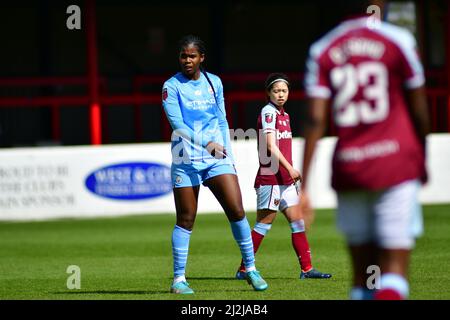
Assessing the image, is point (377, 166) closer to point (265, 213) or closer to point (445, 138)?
point (265, 213)

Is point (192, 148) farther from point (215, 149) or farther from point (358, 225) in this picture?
point (358, 225)

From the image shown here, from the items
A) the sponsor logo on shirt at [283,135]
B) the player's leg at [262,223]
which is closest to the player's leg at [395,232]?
the sponsor logo on shirt at [283,135]

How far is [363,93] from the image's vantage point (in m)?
5.20

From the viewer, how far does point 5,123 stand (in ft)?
83.3

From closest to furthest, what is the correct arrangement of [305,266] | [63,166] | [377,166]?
1. [377,166]
2. [305,266]
3. [63,166]

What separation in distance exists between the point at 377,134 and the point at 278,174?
4569 mm

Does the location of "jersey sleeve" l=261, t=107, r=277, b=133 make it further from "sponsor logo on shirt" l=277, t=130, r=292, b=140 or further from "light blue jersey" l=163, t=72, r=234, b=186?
"light blue jersey" l=163, t=72, r=234, b=186

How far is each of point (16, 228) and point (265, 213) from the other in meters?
6.79

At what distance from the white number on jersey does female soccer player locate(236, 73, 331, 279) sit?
4.24 metres

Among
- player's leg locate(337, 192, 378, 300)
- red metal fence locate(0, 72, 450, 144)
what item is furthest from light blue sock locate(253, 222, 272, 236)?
red metal fence locate(0, 72, 450, 144)

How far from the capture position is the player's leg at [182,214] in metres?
8.55

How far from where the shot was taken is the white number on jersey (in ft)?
17.0

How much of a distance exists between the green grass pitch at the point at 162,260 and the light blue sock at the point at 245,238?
264mm
